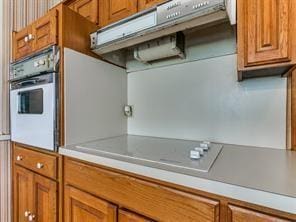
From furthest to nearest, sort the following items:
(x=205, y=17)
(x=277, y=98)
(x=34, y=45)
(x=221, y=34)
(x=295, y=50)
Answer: (x=34, y=45) → (x=221, y=34) → (x=277, y=98) → (x=205, y=17) → (x=295, y=50)

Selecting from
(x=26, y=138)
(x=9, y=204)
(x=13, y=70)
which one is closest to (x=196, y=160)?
(x=26, y=138)

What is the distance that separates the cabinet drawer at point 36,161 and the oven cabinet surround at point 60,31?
61cm

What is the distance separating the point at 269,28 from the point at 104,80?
93 centimetres

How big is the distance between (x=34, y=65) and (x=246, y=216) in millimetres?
1289

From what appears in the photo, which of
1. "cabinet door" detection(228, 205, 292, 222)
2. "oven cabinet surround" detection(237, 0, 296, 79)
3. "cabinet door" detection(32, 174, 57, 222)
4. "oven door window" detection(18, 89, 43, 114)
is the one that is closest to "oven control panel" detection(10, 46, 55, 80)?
"oven door window" detection(18, 89, 43, 114)

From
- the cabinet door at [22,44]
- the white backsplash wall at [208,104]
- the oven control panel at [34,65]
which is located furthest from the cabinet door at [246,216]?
the cabinet door at [22,44]

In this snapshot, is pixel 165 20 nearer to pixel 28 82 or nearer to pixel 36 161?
pixel 28 82

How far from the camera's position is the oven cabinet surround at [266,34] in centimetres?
72

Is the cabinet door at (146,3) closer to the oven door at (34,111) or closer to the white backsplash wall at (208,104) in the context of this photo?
the white backsplash wall at (208,104)

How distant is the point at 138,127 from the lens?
1543mm

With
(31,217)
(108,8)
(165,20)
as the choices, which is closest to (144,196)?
(165,20)

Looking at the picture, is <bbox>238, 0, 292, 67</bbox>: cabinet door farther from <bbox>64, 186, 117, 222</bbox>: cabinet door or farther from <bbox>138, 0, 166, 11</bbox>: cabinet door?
<bbox>64, 186, 117, 222</bbox>: cabinet door

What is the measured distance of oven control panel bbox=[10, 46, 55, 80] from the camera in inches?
44.9

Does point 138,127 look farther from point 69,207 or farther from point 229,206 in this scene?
point 229,206
